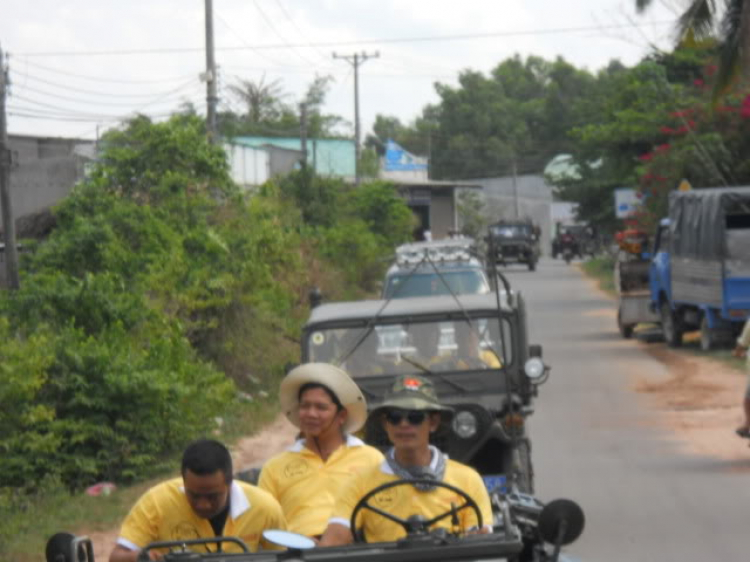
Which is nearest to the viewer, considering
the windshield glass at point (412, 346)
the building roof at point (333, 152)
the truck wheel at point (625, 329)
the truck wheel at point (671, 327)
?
the windshield glass at point (412, 346)

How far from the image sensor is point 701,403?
1795cm

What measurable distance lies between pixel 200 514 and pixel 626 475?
8455mm

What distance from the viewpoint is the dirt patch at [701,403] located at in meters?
14.5

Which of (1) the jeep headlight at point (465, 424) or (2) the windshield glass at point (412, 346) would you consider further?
(2) the windshield glass at point (412, 346)

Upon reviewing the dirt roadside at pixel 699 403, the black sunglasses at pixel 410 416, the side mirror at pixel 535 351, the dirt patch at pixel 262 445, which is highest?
the black sunglasses at pixel 410 416

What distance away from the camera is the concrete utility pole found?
1823 centimetres

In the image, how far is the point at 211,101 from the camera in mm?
29156

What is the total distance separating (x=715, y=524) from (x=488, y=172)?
95587mm

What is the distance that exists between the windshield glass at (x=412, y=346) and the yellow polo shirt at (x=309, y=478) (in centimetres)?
432

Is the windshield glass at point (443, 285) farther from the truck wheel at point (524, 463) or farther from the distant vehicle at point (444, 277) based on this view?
the truck wheel at point (524, 463)

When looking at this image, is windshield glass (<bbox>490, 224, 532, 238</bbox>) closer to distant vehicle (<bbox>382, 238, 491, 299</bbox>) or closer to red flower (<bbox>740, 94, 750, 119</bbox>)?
red flower (<bbox>740, 94, 750, 119</bbox>)

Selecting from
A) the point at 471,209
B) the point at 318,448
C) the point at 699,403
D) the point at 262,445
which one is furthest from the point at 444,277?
the point at 471,209

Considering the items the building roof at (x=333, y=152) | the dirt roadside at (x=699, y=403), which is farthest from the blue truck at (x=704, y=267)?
the building roof at (x=333, y=152)

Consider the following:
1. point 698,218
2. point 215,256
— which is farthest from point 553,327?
point 215,256
